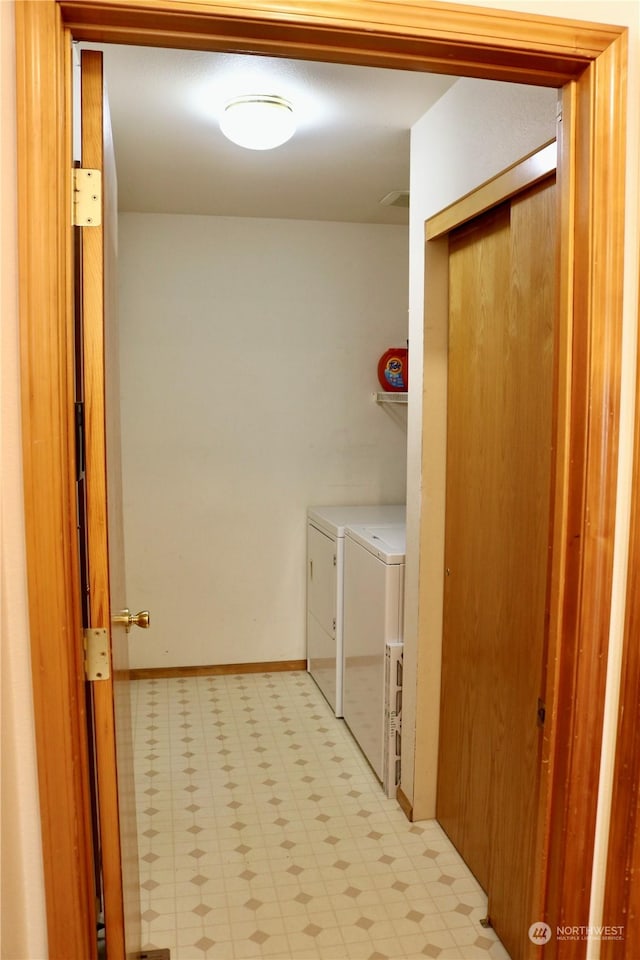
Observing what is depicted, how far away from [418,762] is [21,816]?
1790mm

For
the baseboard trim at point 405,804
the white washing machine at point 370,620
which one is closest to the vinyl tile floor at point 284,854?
the baseboard trim at point 405,804

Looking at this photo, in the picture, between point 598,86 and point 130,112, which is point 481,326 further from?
point 130,112

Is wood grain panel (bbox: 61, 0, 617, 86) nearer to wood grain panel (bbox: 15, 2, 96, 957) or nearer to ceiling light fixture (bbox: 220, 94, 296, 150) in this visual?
wood grain panel (bbox: 15, 2, 96, 957)

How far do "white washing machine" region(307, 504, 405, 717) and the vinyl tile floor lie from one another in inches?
10.3

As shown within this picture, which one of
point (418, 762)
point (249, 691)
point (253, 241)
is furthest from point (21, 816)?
point (253, 241)

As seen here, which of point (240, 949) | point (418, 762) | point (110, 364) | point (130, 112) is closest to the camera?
point (110, 364)

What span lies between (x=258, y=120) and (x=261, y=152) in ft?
1.91

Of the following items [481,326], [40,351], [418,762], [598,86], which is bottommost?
[418,762]

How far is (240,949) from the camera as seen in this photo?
6.84 ft

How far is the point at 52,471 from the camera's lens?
1.15 metres

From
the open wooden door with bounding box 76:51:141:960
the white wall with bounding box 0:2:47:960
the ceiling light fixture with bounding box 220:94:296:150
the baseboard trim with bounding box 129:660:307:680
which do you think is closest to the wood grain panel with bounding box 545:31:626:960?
the open wooden door with bounding box 76:51:141:960

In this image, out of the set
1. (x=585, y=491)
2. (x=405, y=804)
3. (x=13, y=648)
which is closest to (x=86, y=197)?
(x=13, y=648)

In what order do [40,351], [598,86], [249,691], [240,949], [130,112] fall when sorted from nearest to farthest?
1. [40,351]
2. [598,86]
3. [240,949]
4. [130,112]
5. [249,691]

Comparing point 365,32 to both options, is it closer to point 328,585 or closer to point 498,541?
point 498,541
